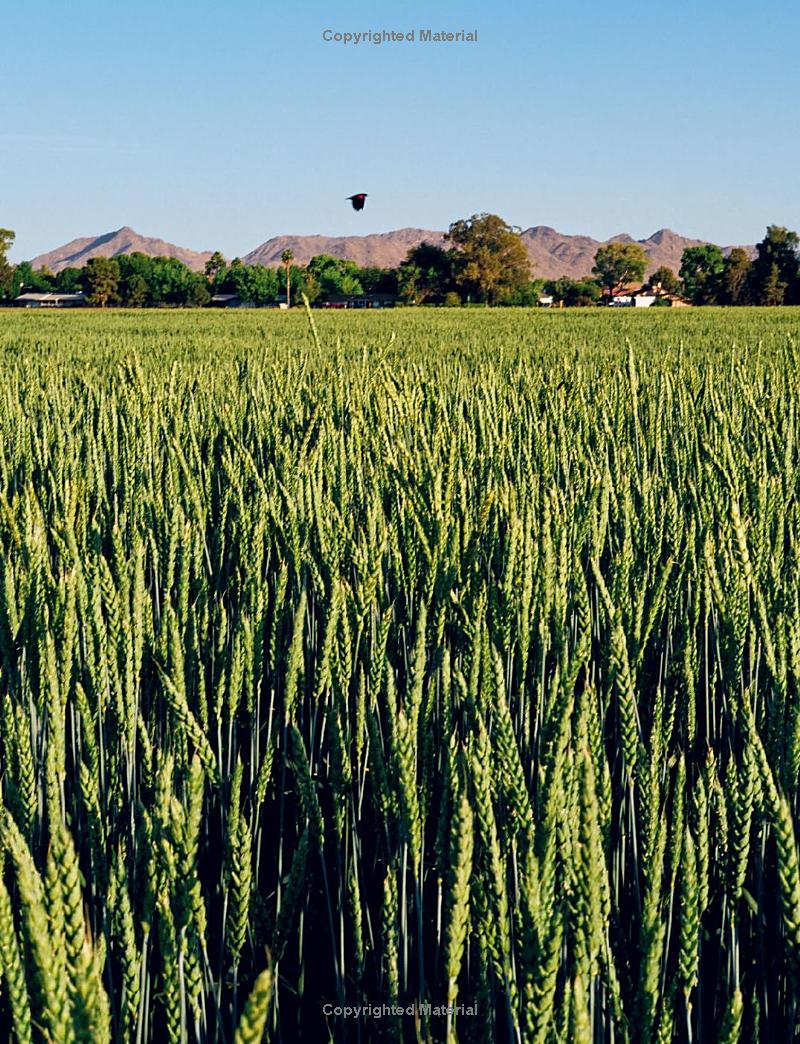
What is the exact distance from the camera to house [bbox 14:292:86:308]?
80081 millimetres

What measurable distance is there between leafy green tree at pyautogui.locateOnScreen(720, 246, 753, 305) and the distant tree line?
54mm

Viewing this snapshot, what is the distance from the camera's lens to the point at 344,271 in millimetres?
92500

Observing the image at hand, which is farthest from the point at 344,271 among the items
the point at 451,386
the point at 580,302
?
the point at 451,386

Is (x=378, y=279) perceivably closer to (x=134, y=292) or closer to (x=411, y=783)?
(x=134, y=292)

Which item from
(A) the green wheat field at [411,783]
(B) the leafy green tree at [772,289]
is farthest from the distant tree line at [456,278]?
(A) the green wheat field at [411,783]

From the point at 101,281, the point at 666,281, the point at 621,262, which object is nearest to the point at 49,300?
the point at 101,281

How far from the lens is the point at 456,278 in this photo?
6397cm

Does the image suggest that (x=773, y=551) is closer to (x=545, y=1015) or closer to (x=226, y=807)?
(x=226, y=807)

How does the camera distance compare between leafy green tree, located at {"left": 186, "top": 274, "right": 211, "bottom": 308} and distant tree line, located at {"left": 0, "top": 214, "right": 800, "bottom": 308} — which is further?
leafy green tree, located at {"left": 186, "top": 274, "right": 211, "bottom": 308}

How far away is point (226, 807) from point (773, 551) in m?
0.93

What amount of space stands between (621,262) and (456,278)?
21.7 metres

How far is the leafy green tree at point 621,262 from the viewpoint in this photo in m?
78.8

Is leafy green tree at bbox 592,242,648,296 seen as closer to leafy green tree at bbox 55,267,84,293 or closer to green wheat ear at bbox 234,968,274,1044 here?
leafy green tree at bbox 55,267,84,293

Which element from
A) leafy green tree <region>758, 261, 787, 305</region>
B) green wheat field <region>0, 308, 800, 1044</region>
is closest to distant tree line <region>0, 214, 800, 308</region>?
leafy green tree <region>758, 261, 787, 305</region>
